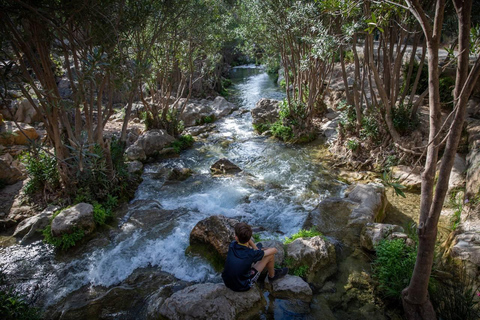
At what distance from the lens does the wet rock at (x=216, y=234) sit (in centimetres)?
592

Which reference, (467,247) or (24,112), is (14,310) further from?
(24,112)

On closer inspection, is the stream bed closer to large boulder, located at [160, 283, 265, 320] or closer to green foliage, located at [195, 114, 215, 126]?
large boulder, located at [160, 283, 265, 320]

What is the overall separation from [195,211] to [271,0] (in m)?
9.06

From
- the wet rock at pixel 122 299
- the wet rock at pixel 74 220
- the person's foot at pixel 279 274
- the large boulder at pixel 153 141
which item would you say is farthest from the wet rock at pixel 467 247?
the large boulder at pixel 153 141

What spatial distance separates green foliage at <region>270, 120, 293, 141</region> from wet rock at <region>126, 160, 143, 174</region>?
22.5 feet

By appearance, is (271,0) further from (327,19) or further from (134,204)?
(134,204)

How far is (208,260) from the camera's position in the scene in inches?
238

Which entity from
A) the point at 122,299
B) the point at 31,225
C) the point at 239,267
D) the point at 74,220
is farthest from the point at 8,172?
the point at 239,267

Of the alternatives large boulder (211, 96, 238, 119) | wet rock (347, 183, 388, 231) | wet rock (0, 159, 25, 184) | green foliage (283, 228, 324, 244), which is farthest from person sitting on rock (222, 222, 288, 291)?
large boulder (211, 96, 238, 119)

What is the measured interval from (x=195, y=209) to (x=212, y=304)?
4.39 meters

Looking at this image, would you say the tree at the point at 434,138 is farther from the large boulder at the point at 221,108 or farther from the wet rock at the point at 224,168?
the large boulder at the point at 221,108

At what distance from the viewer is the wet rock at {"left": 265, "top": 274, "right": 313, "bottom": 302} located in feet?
16.1

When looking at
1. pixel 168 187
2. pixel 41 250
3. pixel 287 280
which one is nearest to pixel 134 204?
pixel 168 187

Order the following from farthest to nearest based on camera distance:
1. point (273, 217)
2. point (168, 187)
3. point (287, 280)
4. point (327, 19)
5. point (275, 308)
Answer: point (327, 19) < point (168, 187) < point (273, 217) < point (287, 280) < point (275, 308)
